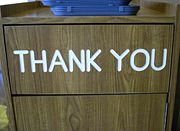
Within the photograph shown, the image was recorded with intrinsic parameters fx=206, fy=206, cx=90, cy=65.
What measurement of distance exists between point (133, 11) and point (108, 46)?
112 mm

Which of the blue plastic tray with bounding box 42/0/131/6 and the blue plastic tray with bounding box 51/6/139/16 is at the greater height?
the blue plastic tray with bounding box 42/0/131/6

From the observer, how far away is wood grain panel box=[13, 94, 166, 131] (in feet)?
1.92

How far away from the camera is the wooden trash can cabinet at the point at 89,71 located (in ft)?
1.71

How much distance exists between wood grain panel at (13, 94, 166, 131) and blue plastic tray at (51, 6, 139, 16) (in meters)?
0.23

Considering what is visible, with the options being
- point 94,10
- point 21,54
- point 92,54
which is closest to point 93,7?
point 94,10

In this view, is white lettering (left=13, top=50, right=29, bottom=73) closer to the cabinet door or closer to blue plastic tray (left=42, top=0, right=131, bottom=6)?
the cabinet door

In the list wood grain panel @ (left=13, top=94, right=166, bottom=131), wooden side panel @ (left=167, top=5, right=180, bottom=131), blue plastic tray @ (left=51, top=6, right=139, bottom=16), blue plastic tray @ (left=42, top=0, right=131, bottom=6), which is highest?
blue plastic tray @ (left=42, top=0, right=131, bottom=6)

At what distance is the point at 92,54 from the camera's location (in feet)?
Answer: 1.77

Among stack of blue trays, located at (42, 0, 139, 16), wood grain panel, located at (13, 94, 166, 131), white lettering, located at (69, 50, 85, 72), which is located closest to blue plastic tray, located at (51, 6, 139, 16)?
stack of blue trays, located at (42, 0, 139, 16)

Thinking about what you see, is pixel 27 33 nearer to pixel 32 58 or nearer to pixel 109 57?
pixel 32 58

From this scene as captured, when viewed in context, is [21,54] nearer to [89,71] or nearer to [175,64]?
[89,71]

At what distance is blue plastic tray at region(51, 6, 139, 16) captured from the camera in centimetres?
53

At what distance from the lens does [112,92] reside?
1.90 feet

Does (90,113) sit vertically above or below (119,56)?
below
